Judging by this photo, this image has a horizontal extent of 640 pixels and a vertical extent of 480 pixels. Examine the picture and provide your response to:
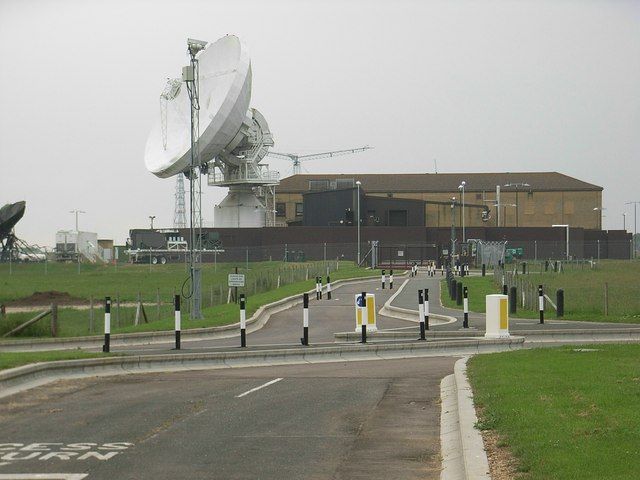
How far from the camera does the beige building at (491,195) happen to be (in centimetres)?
11362

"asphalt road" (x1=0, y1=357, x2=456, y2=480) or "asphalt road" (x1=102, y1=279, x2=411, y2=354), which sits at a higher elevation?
"asphalt road" (x1=102, y1=279, x2=411, y2=354)

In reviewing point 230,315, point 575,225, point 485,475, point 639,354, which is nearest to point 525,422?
point 485,475

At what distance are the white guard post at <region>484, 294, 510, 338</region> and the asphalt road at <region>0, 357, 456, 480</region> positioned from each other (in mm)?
5719

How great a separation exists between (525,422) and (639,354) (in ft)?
26.9

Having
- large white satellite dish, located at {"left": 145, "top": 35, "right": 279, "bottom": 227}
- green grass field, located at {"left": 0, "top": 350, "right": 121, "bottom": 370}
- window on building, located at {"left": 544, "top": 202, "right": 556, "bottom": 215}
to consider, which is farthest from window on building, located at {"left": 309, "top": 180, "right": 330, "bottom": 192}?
green grass field, located at {"left": 0, "top": 350, "right": 121, "bottom": 370}

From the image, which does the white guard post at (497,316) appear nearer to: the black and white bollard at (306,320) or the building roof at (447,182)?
the black and white bollard at (306,320)

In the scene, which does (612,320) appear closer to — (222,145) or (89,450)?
(89,450)

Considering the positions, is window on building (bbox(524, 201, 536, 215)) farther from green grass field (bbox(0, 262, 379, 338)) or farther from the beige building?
green grass field (bbox(0, 262, 379, 338))

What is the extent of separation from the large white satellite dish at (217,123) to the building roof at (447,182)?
3449 centimetres

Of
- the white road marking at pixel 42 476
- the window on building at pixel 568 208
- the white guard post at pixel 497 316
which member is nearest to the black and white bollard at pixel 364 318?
the white guard post at pixel 497 316

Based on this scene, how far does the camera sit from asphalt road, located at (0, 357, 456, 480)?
979 cm

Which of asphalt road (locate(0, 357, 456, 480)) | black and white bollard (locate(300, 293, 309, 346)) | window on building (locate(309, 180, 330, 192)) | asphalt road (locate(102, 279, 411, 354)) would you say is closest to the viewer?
asphalt road (locate(0, 357, 456, 480))

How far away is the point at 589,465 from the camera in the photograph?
8.32 meters

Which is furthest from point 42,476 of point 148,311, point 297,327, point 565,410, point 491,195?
point 491,195
